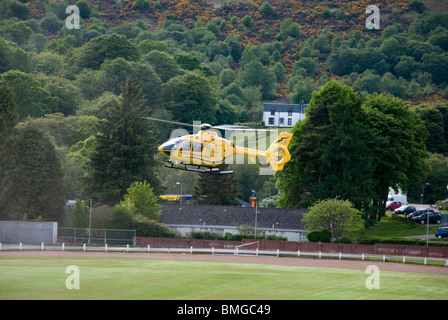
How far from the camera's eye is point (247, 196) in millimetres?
136125

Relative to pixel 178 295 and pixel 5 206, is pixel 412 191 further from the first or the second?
pixel 178 295

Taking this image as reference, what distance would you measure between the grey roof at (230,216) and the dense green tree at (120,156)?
12404 mm

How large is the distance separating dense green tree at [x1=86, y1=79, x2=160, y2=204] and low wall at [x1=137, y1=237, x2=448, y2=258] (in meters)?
24.5

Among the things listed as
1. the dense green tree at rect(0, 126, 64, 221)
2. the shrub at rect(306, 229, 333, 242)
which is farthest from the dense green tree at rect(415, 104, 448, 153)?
the dense green tree at rect(0, 126, 64, 221)

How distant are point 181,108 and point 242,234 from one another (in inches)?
3630

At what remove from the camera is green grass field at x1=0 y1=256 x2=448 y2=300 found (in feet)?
179

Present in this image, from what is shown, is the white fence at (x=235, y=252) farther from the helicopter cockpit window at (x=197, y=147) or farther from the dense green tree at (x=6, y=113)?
the dense green tree at (x=6, y=113)

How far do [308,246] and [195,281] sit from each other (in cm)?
2583

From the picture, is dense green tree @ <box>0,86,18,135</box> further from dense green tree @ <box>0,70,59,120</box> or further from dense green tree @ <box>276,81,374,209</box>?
dense green tree @ <box>0,70,59,120</box>

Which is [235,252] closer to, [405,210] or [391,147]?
[391,147]

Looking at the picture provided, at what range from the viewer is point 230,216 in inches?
3851

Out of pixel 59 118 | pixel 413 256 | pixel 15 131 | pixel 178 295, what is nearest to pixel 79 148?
pixel 59 118

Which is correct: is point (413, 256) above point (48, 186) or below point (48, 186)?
below

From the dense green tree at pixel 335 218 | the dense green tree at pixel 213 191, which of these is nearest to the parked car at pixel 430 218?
the dense green tree at pixel 335 218
